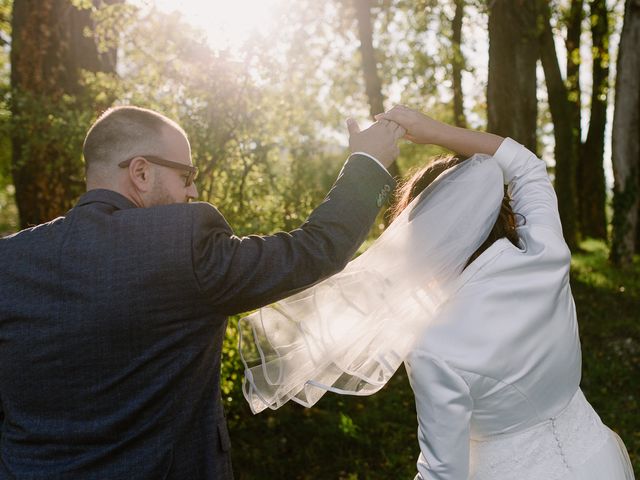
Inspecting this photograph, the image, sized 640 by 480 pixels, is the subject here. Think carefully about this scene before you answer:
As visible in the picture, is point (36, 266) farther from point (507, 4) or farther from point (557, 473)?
point (507, 4)

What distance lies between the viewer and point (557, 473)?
2205mm

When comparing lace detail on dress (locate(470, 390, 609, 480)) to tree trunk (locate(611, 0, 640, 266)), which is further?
tree trunk (locate(611, 0, 640, 266))

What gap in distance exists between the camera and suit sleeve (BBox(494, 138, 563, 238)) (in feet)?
7.46

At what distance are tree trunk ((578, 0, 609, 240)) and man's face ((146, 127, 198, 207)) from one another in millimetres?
17107

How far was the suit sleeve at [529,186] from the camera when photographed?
2273 mm

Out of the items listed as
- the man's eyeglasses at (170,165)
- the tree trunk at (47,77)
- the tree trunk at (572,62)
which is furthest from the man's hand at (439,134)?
the tree trunk at (572,62)

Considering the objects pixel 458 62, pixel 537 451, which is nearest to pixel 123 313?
pixel 537 451

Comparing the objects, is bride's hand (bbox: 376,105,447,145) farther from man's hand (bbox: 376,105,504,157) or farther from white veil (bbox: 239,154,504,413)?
white veil (bbox: 239,154,504,413)

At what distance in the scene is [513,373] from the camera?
81.5 inches

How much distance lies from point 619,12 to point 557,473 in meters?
19.8

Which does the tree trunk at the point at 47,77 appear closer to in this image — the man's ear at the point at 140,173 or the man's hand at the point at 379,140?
the man's ear at the point at 140,173

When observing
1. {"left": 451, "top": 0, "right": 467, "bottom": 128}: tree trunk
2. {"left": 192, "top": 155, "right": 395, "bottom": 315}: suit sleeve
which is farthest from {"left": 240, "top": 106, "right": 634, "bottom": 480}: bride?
{"left": 451, "top": 0, "right": 467, "bottom": 128}: tree trunk

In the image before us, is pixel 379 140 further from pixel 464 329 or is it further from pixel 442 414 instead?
pixel 442 414

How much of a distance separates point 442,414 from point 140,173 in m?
1.34
